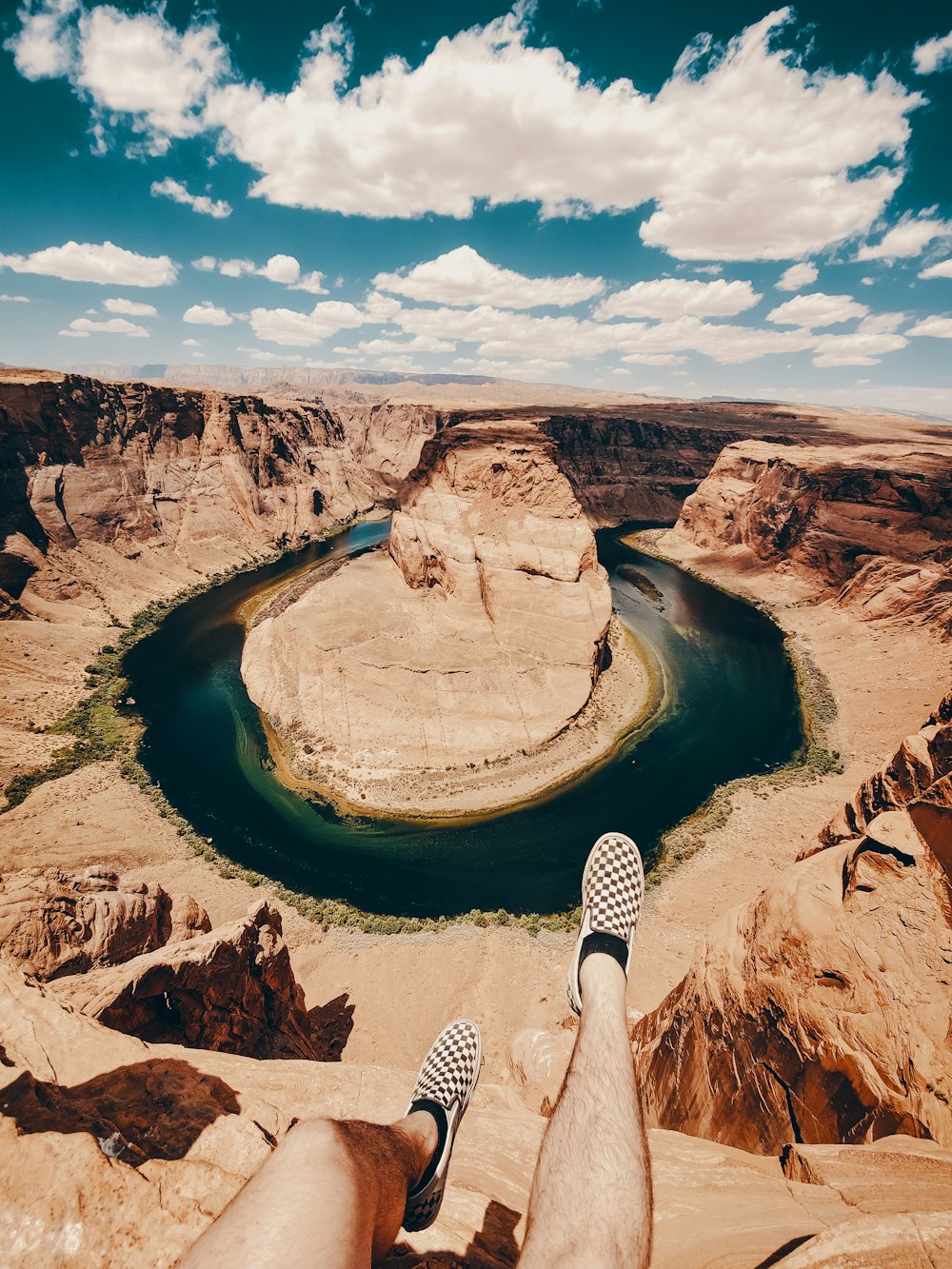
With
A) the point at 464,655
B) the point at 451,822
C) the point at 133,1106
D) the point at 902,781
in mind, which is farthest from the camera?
the point at 464,655

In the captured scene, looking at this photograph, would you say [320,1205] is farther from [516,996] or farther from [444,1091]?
[516,996]

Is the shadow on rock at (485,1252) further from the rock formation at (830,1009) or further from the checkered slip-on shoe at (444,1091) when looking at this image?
the rock formation at (830,1009)

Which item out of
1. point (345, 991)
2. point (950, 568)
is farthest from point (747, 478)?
point (345, 991)

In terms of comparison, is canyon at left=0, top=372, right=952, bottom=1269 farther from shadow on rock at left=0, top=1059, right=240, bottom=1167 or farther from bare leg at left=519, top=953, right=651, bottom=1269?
bare leg at left=519, top=953, right=651, bottom=1269

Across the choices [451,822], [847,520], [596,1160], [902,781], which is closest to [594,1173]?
[596,1160]

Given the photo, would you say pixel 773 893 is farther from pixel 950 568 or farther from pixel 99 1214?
pixel 950 568

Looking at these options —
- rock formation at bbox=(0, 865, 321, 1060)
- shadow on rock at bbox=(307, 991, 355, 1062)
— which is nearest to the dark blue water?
shadow on rock at bbox=(307, 991, 355, 1062)
